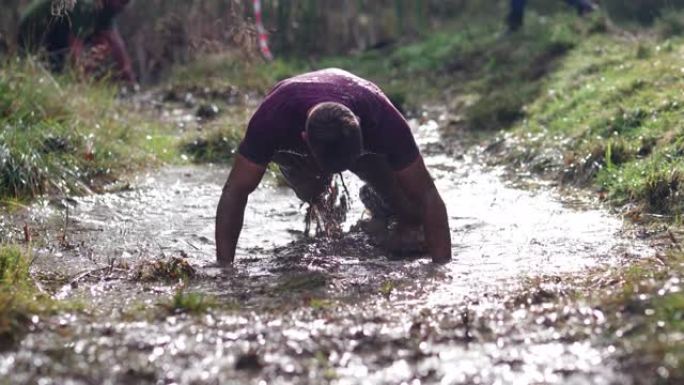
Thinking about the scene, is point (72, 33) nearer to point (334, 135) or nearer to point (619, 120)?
point (619, 120)

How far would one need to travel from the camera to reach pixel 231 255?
5.59 m

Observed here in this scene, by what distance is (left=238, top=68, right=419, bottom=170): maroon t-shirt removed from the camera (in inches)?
207

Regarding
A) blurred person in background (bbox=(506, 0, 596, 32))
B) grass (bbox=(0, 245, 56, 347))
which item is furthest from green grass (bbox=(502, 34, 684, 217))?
grass (bbox=(0, 245, 56, 347))

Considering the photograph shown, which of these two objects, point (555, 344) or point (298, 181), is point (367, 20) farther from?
point (555, 344)

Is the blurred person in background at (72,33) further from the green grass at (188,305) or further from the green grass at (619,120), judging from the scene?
the green grass at (188,305)

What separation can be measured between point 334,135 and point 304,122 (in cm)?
33

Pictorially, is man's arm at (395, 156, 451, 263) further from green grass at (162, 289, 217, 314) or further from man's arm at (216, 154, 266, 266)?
green grass at (162, 289, 217, 314)

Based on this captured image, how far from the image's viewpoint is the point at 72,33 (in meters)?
10.2

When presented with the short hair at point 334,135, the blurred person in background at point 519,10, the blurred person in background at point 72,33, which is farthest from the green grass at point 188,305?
the blurred person in background at point 519,10

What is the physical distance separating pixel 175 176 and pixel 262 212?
1336mm

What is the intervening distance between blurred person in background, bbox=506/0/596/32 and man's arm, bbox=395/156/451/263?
24.7ft

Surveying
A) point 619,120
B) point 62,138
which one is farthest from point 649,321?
point 62,138

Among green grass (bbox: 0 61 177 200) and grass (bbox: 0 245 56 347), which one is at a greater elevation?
grass (bbox: 0 245 56 347)

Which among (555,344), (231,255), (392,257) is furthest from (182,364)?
(392,257)
